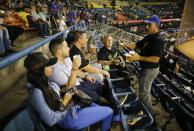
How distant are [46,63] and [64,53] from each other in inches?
27.9

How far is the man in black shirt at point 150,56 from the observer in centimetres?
381

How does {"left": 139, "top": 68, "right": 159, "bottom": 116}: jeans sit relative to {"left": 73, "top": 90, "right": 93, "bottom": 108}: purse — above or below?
below

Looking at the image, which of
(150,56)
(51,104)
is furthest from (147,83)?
(51,104)

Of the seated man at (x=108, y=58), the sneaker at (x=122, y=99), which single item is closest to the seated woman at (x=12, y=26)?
the seated man at (x=108, y=58)

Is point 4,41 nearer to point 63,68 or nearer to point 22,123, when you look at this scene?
point 63,68

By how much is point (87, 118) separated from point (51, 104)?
51 cm

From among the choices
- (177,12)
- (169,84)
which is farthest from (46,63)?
(177,12)

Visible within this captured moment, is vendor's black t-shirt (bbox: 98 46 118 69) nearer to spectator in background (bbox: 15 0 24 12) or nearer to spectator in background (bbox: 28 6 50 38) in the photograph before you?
spectator in background (bbox: 28 6 50 38)

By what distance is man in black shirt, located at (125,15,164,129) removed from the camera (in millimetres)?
3814

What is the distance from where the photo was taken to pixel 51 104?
234cm

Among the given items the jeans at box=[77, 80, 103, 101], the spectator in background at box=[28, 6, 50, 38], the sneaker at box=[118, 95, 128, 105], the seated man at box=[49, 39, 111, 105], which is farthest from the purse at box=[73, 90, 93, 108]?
the spectator in background at box=[28, 6, 50, 38]

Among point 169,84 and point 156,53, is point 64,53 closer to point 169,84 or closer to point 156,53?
point 156,53

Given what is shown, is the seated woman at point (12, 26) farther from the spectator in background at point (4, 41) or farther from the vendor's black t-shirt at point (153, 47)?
the vendor's black t-shirt at point (153, 47)

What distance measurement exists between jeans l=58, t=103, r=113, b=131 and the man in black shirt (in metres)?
1.20
